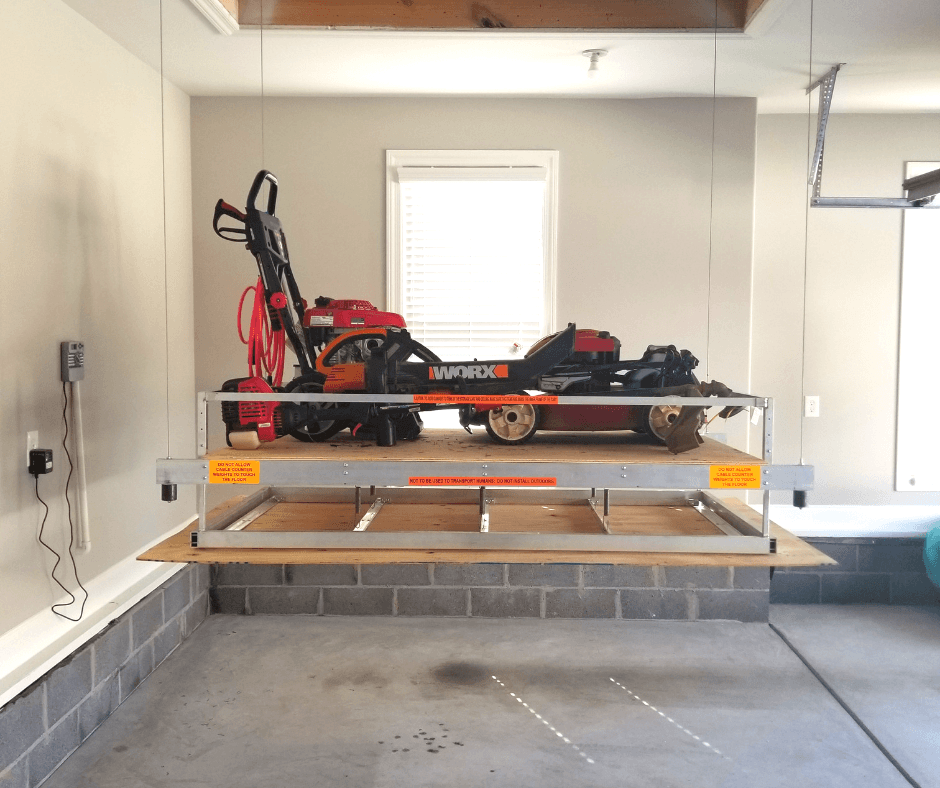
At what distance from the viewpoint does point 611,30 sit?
323 cm

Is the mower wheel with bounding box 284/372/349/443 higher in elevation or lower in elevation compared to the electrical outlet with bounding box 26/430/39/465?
higher

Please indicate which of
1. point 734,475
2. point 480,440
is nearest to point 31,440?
point 480,440

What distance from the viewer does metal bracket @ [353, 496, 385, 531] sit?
2.50 metres

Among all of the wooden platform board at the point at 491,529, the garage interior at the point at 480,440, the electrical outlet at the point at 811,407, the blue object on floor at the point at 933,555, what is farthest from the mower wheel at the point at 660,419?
the electrical outlet at the point at 811,407

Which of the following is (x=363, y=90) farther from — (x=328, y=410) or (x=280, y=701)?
(x=280, y=701)

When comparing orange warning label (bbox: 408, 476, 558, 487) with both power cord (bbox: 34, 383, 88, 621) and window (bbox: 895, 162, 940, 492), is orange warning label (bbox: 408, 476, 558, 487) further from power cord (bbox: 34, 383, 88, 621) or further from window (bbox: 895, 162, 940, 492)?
window (bbox: 895, 162, 940, 492)

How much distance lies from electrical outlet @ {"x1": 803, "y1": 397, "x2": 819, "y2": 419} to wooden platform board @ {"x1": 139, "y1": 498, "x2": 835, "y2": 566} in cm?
193

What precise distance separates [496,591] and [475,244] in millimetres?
1846

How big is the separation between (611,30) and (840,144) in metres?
1.94

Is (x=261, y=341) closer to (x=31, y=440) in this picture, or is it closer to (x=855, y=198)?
(x=31, y=440)

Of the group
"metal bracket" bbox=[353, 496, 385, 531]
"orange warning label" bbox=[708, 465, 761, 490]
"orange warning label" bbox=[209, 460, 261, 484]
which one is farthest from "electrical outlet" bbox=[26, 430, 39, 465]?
"orange warning label" bbox=[708, 465, 761, 490]

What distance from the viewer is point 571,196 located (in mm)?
4270

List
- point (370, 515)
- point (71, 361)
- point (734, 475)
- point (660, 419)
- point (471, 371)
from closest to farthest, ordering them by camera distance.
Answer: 1. point (734, 475)
2. point (471, 371)
3. point (660, 419)
4. point (370, 515)
5. point (71, 361)

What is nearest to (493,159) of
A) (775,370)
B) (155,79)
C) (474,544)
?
(155,79)
